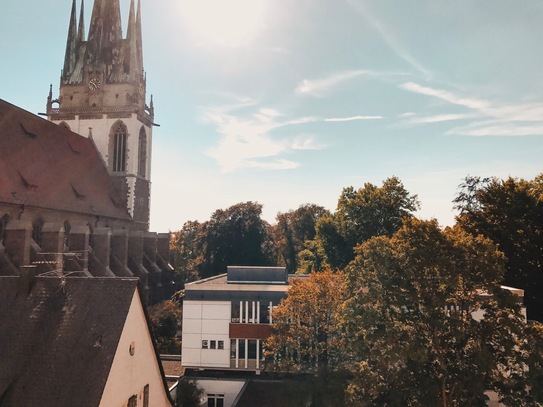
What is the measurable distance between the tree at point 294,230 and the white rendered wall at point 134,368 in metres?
53.9

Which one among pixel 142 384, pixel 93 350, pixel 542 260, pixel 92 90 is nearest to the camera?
pixel 93 350

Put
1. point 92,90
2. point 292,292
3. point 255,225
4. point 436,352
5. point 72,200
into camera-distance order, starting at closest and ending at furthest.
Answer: point 436,352 → point 292,292 → point 72,200 → point 92,90 → point 255,225

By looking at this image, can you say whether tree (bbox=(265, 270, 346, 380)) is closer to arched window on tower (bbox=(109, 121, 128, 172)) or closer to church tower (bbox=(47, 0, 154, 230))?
church tower (bbox=(47, 0, 154, 230))

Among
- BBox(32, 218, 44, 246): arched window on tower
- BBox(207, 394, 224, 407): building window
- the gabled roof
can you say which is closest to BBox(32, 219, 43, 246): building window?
BBox(32, 218, 44, 246): arched window on tower

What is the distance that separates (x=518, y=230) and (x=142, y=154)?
37381mm

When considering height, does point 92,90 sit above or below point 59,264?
above

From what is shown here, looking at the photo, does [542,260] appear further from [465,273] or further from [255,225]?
[255,225]

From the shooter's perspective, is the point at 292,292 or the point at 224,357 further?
the point at 224,357

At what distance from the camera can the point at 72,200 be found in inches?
1390

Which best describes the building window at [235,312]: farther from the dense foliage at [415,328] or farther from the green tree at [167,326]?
the green tree at [167,326]

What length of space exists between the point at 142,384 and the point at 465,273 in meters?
11.3

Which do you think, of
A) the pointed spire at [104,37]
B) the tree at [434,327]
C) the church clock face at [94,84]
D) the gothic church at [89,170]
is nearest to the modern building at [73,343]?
the tree at [434,327]

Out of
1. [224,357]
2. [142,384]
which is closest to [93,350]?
[142,384]

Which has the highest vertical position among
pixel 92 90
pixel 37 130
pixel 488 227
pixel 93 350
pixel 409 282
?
pixel 92 90
